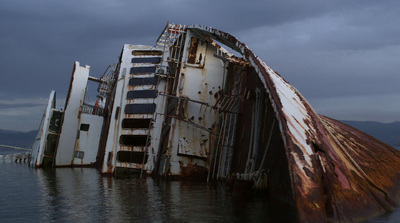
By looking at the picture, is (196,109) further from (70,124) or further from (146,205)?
(70,124)

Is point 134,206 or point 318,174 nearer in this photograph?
point 318,174

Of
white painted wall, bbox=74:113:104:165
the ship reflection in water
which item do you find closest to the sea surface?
the ship reflection in water

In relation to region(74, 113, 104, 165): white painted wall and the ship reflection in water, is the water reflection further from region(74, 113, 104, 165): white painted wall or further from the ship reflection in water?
region(74, 113, 104, 165): white painted wall

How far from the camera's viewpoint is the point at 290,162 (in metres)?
7.16

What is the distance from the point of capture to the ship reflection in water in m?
8.66

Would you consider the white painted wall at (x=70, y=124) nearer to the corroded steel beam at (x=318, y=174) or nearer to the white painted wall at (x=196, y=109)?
the white painted wall at (x=196, y=109)

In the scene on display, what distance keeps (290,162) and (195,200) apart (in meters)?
5.14

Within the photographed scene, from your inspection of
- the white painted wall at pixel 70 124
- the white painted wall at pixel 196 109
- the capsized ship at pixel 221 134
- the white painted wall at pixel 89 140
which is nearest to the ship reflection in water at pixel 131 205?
the capsized ship at pixel 221 134

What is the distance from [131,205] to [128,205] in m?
0.08

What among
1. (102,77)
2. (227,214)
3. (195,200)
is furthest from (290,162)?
(102,77)

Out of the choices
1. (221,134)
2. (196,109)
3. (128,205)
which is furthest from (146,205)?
(196,109)

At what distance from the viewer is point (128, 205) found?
408 inches

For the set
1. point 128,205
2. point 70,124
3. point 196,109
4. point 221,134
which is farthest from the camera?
point 70,124

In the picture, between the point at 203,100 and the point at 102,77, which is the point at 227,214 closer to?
the point at 203,100
